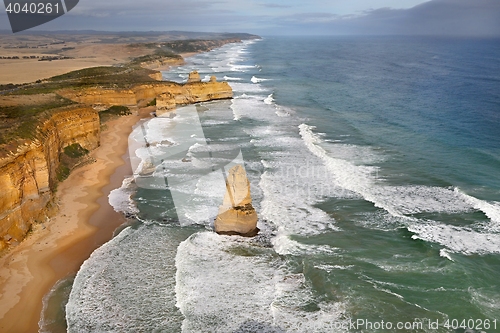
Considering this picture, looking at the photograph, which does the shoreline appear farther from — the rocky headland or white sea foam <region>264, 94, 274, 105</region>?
white sea foam <region>264, 94, 274, 105</region>

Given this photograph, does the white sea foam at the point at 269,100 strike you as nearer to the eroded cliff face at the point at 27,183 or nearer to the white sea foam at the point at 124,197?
the white sea foam at the point at 124,197

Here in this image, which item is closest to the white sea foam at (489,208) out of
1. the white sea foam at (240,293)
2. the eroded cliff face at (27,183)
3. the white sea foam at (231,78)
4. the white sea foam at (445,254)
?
the white sea foam at (445,254)

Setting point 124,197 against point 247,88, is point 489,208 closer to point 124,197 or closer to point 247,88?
point 124,197

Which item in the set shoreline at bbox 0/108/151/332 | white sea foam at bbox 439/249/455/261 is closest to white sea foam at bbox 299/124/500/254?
white sea foam at bbox 439/249/455/261

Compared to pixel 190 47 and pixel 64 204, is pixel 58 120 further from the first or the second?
pixel 190 47

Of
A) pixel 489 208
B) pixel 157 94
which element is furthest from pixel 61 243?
pixel 157 94
